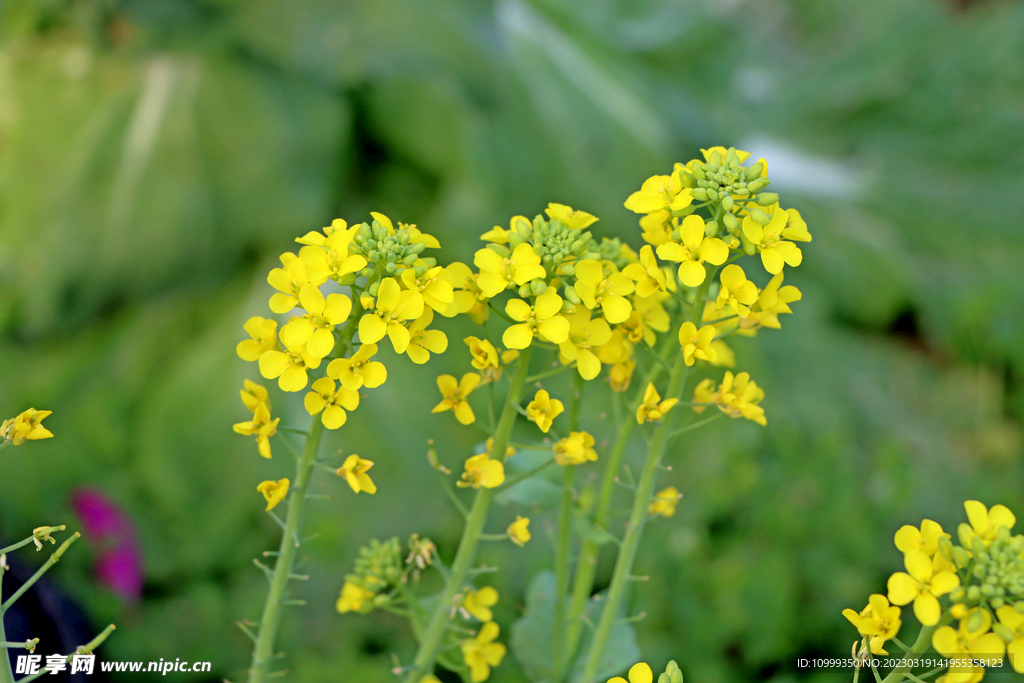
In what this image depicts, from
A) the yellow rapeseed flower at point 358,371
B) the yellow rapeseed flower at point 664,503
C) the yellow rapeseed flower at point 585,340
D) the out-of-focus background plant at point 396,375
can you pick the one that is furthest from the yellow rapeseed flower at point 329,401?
the out-of-focus background plant at point 396,375

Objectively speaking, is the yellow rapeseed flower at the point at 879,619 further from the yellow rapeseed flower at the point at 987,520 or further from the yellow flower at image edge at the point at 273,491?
the yellow flower at image edge at the point at 273,491

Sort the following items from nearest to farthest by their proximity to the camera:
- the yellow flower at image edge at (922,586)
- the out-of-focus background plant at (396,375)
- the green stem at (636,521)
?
the yellow flower at image edge at (922,586)
the green stem at (636,521)
the out-of-focus background plant at (396,375)

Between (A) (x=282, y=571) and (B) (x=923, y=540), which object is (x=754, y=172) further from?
(A) (x=282, y=571)

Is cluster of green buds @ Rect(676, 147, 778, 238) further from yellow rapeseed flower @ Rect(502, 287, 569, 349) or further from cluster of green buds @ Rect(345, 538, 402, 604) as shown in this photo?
cluster of green buds @ Rect(345, 538, 402, 604)

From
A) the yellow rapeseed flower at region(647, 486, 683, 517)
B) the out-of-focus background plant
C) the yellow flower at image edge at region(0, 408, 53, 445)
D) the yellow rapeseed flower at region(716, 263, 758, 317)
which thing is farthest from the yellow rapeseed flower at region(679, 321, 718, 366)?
the out-of-focus background plant

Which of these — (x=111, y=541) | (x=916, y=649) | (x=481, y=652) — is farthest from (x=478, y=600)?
(x=111, y=541)

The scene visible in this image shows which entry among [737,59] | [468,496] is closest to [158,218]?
[468,496]
